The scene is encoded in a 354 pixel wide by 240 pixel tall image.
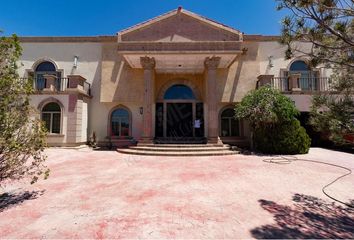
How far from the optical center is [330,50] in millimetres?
4641

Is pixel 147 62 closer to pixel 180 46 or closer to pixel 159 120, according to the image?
pixel 180 46

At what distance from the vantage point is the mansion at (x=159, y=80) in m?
13.8

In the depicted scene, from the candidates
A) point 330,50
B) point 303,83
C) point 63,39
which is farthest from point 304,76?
point 63,39

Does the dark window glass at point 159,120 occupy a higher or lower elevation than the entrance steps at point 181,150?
higher

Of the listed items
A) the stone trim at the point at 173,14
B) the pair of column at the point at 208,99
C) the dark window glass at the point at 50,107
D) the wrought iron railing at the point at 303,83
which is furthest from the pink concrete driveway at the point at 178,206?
the stone trim at the point at 173,14

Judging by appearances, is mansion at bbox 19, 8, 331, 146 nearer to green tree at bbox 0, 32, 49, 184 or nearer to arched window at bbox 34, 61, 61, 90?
arched window at bbox 34, 61, 61, 90

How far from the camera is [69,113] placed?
47.9 ft

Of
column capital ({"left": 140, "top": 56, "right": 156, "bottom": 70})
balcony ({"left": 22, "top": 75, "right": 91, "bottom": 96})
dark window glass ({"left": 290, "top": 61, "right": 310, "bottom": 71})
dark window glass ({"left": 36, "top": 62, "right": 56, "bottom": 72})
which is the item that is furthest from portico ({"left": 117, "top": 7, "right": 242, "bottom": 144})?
dark window glass ({"left": 36, "top": 62, "right": 56, "bottom": 72})

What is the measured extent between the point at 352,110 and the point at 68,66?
18.0 m

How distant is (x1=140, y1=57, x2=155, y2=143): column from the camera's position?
13750mm

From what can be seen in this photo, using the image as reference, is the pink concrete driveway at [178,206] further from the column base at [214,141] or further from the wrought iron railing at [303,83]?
the wrought iron railing at [303,83]

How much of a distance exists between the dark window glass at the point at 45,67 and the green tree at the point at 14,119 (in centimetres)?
1356

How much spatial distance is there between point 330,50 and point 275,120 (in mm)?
7712

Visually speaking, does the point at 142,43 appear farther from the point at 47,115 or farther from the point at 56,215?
the point at 56,215
